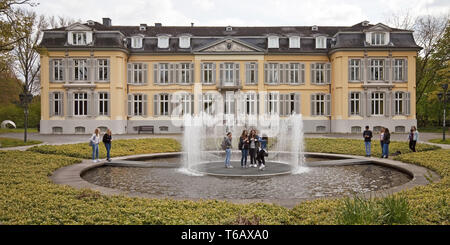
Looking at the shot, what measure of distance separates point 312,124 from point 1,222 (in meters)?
35.4

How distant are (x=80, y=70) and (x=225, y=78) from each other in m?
15.2

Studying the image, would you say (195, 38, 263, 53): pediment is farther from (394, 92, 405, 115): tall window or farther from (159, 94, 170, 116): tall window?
(394, 92, 405, 115): tall window

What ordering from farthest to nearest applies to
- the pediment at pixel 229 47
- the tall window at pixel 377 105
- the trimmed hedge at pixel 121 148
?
the pediment at pixel 229 47 < the tall window at pixel 377 105 < the trimmed hedge at pixel 121 148

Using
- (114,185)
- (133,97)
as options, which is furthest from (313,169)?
(133,97)

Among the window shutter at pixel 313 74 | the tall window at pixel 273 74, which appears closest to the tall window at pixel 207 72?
the tall window at pixel 273 74

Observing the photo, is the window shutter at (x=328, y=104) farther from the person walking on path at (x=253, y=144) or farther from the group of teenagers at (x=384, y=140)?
the person walking on path at (x=253, y=144)

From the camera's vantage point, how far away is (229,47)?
38.0 metres

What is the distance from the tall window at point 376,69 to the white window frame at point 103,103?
27748 mm

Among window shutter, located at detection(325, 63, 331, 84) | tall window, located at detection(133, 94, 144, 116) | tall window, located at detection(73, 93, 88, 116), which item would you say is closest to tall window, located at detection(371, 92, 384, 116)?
window shutter, located at detection(325, 63, 331, 84)

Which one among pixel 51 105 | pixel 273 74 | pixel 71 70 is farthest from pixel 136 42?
pixel 273 74

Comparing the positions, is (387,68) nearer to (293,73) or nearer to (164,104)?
(293,73)

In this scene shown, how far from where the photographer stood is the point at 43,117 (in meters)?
36.6

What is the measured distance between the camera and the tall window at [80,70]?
1444 inches

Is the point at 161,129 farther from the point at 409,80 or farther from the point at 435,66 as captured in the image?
the point at 435,66
